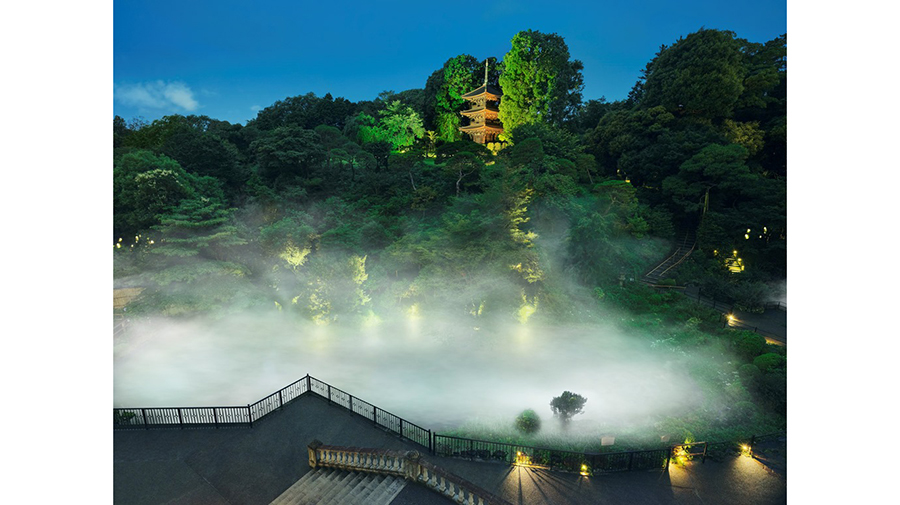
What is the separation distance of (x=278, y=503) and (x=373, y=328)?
13.1 metres

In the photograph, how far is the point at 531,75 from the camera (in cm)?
3488

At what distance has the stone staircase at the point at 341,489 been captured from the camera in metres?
8.44

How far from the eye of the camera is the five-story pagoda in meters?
41.8

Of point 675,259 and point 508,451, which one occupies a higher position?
point 675,259

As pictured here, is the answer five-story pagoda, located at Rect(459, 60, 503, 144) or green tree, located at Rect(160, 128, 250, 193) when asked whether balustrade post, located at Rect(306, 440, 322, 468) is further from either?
five-story pagoda, located at Rect(459, 60, 503, 144)

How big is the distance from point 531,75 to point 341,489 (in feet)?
119

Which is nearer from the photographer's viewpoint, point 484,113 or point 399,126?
point 484,113

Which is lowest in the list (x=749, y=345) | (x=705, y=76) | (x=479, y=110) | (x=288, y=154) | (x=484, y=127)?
(x=749, y=345)

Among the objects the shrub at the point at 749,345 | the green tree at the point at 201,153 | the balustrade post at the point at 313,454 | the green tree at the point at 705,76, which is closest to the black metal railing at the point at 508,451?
the balustrade post at the point at 313,454

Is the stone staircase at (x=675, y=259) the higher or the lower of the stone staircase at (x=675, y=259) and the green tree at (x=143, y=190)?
the lower

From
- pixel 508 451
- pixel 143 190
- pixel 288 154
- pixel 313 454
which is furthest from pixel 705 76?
pixel 143 190

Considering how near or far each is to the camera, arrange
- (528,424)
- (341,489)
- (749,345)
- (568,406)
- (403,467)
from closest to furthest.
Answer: (403,467) → (341,489) → (528,424) → (568,406) → (749,345)

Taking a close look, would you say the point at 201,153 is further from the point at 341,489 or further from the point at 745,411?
the point at 745,411

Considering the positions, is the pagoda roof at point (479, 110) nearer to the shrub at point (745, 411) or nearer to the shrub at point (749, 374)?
the shrub at point (749, 374)
